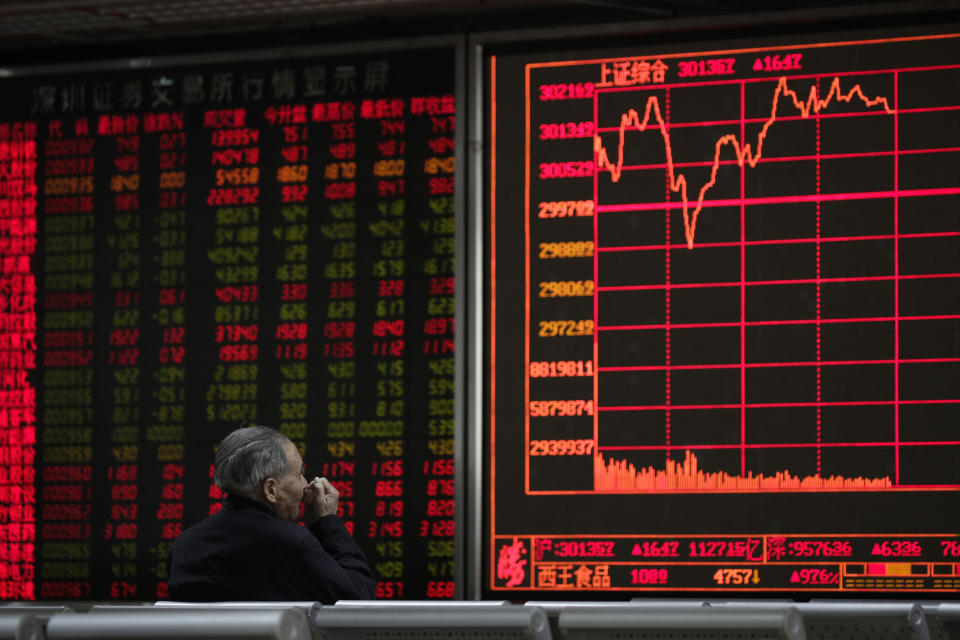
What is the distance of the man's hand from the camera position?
3.24m

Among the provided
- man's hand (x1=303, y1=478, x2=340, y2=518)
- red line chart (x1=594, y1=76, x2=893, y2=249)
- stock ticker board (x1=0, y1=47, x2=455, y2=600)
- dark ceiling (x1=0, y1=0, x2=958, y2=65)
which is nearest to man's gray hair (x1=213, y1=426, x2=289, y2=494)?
man's hand (x1=303, y1=478, x2=340, y2=518)

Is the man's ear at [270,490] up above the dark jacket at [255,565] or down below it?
above

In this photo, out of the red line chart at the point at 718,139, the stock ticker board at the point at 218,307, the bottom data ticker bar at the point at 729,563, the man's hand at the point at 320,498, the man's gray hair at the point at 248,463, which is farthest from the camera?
the stock ticker board at the point at 218,307

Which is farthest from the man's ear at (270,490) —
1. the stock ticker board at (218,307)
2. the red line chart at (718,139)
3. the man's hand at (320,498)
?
the red line chart at (718,139)

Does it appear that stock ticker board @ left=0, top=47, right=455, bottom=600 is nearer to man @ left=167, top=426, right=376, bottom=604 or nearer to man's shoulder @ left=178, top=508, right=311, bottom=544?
man @ left=167, top=426, right=376, bottom=604

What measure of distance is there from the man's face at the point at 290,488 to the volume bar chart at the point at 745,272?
45.7 inches

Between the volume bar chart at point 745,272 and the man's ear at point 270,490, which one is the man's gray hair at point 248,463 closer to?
the man's ear at point 270,490

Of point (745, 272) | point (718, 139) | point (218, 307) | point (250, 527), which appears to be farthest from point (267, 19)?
point (250, 527)

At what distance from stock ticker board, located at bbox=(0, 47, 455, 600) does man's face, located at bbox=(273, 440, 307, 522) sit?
1148 mm

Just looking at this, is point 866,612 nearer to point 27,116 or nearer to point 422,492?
point 422,492

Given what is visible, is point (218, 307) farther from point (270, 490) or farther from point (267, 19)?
point (270, 490)

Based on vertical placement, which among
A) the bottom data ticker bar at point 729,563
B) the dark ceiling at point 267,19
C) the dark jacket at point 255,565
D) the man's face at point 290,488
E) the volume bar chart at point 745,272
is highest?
the dark ceiling at point 267,19

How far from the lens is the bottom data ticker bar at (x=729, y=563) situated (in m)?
3.85

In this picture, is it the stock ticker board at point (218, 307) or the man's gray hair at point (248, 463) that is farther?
the stock ticker board at point (218, 307)
